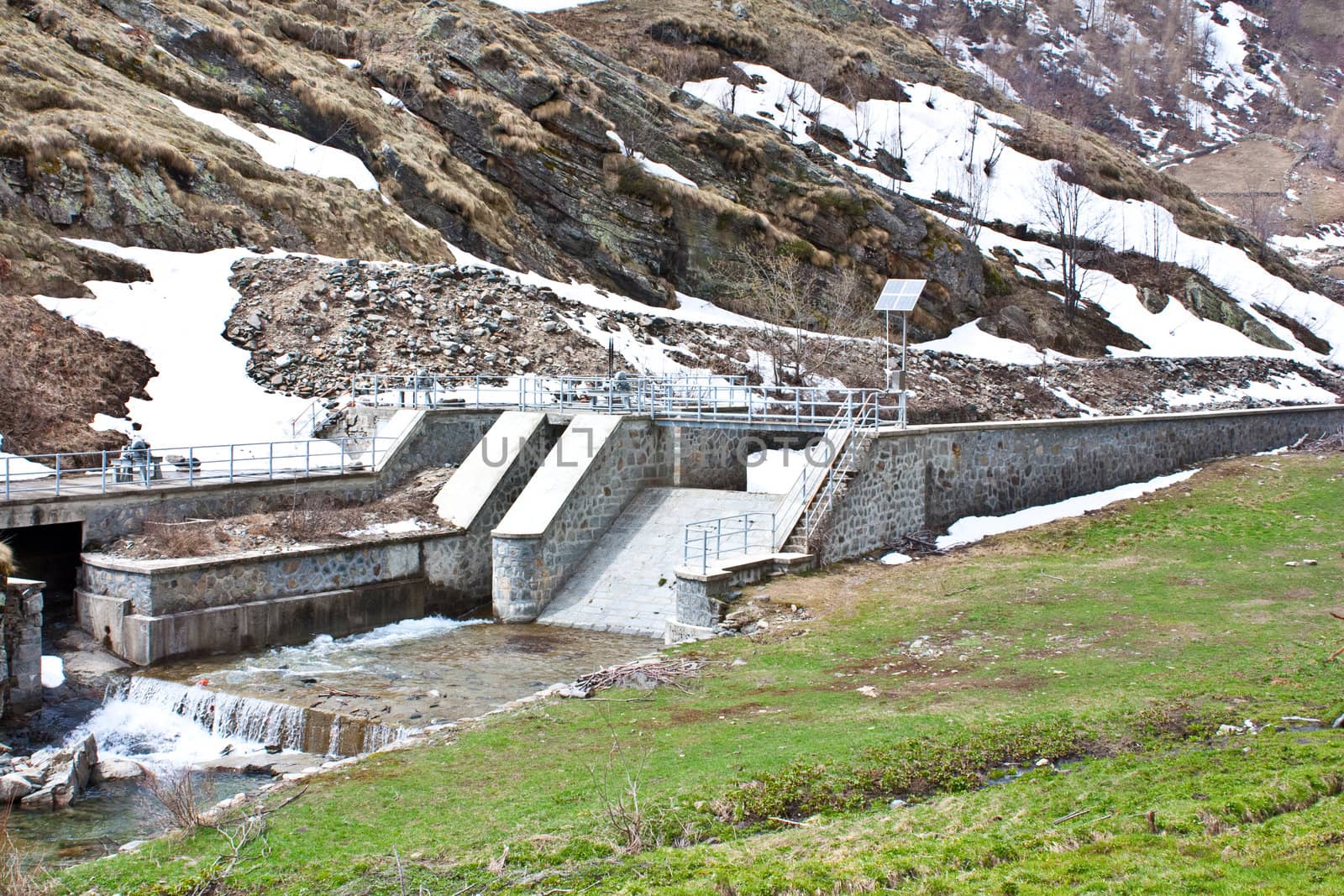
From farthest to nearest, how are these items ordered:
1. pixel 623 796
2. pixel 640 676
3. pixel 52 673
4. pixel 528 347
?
Answer: 1. pixel 528 347
2. pixel 52 673
3. pixel 640 676
4. pixel 623 796

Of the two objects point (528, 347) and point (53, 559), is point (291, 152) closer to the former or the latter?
point (528, 347)

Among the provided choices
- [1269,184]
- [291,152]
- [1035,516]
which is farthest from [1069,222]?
[1035,516]

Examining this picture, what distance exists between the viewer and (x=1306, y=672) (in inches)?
451

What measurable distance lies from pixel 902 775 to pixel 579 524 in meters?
14.4

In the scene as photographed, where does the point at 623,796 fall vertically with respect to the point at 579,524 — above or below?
below

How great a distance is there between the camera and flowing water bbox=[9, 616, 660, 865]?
12.0 metres

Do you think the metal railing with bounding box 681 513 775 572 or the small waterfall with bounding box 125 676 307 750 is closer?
the small waterfall with bounding box 125 676 307 750

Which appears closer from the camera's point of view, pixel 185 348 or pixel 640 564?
pixel 640 564

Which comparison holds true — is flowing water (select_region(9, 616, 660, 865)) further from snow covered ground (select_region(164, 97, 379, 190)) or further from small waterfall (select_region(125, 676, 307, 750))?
snow covered ground (select_region(164, 97, 379, 190))

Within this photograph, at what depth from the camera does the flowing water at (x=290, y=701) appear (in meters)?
12.0

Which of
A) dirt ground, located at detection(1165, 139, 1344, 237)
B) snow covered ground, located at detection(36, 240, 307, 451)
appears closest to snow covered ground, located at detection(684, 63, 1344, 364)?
dirt ground, located at detection(1165, 139, 1344, 237)

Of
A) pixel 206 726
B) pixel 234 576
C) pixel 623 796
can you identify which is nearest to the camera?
pixel 623 796

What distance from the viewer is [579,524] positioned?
23.2 meters

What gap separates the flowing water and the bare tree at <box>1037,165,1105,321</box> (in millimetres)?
45058
